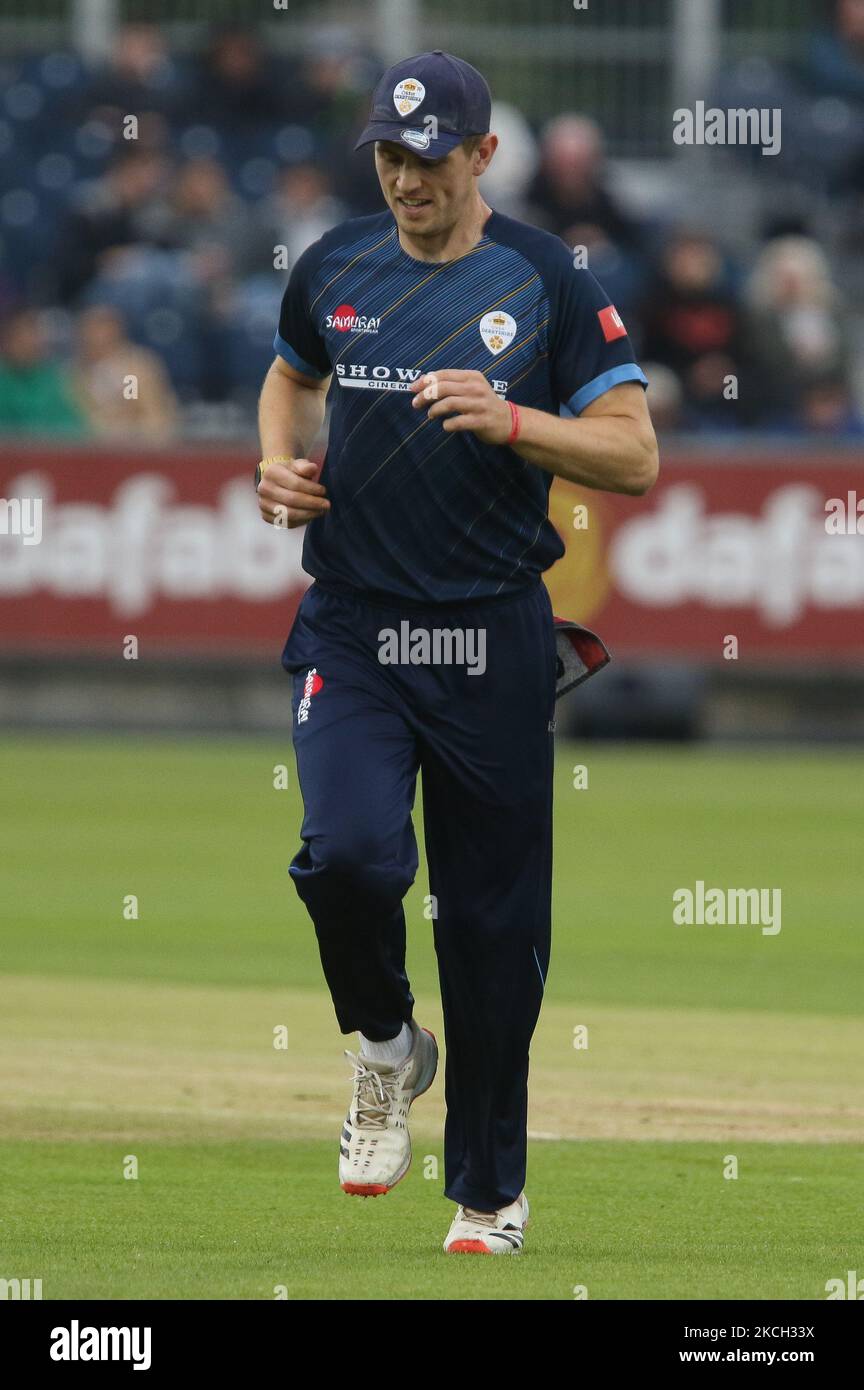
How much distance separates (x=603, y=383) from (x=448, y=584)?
0.59 m

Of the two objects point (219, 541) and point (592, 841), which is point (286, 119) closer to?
point (219, 541)

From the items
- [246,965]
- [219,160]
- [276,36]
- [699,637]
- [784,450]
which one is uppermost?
[276,36]

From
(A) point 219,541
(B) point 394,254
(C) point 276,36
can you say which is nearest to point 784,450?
(A) point 219,541

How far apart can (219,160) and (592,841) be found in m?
9.86

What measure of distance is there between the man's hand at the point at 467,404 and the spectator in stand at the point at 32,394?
1435cm

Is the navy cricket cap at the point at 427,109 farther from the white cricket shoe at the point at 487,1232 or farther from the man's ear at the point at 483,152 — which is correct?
the white cricket shoe at the point at 487,1232

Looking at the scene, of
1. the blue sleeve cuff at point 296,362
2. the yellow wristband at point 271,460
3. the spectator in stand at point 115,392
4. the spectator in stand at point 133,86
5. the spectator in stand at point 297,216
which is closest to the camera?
the yellow wristband at point 271,460

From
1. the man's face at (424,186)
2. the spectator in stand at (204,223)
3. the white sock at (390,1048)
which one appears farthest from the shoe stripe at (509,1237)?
the spectator in stand at (204,223)

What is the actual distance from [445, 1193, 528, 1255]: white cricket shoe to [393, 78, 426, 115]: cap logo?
8.44 ft

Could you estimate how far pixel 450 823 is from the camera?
19.6 ft

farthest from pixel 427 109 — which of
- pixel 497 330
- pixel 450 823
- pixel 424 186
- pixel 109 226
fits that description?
pixel 109 226

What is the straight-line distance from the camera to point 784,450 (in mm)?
19172

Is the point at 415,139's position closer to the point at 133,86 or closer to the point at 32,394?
the point at 32,394

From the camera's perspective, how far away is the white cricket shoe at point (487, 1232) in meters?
5.99
